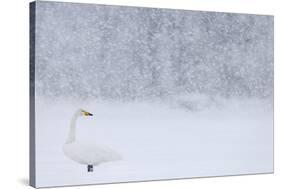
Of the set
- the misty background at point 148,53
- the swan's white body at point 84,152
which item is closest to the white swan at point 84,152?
the swan's white body at point 84,152

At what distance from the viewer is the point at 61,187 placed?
21.9ft

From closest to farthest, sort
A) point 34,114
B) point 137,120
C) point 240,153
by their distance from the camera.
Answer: point 34,114 < point 137,120 < point 240,153

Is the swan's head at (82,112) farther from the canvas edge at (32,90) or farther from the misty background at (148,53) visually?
the canvas edge at (32,90)

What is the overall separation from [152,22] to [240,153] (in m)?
1.59

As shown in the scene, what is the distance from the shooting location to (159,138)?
7.12 metres

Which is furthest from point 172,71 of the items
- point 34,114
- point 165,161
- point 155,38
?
point 34,114

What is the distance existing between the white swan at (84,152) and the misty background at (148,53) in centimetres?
28

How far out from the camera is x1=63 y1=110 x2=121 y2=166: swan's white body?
266 inches

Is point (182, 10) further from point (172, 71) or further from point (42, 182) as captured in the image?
point (42, 182)

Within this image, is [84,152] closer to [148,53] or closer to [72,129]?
[72,129]

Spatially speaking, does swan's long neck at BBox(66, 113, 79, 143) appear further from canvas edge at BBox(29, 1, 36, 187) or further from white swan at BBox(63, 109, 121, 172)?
canvas edge at BBox(29, 1, 36, 187)

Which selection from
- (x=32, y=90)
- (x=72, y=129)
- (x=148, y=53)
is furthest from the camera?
(x=148, y=53)

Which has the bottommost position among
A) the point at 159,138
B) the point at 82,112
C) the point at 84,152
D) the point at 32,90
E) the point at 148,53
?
the point at 84,152

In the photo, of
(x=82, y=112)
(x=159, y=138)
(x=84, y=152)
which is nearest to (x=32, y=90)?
(x=82, y=112)
